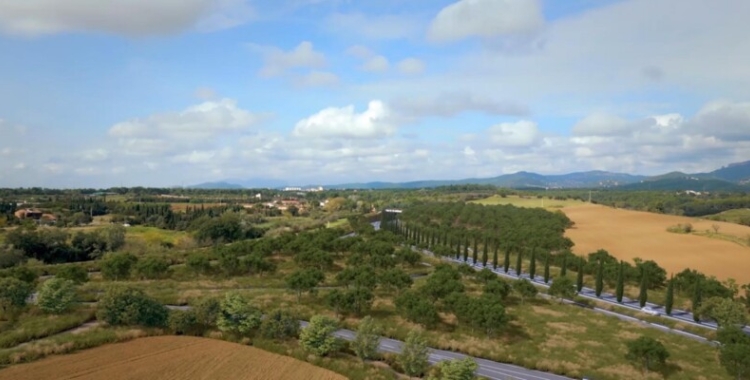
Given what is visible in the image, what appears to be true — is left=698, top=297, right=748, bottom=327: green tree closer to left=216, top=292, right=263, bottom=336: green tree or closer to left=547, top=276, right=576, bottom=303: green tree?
left=547, top=276, right=576, bottom=303: green tree

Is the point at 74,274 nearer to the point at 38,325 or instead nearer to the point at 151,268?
the point at 151,268

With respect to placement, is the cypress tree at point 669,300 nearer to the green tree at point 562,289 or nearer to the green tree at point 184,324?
the green tree at point 562,289

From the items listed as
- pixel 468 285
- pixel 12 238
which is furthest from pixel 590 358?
pixel 12 238

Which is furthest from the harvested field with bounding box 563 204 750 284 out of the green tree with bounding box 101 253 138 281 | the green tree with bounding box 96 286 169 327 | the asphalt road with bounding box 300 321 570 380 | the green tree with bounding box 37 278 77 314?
the green tree with bounding box 37 278 77 314

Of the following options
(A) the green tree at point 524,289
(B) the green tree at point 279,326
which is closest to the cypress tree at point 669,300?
(A) the green tree at point 524,289

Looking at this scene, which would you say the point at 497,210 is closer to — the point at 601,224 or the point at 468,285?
the point at 601,224

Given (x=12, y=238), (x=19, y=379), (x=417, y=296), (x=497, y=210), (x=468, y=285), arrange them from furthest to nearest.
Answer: (x=497, y=210), (x=12, y=238), (x=468, y=285), (x=417, y=296), (x=19, y=379)

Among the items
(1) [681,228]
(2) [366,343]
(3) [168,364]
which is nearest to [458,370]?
(2) [366,343]
